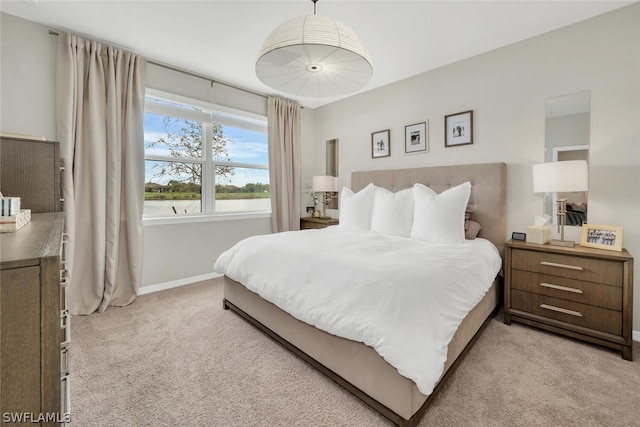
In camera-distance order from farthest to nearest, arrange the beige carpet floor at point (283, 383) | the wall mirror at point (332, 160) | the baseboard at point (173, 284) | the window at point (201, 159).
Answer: the wall mirror at point (332, 160), the window at point (201, 159), the baseboard at point (173, 284), the beige carpet floor at point (283, 383)

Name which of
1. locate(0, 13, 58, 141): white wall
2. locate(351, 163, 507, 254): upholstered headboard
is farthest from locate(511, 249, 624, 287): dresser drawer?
locate(0, 13, 58, 141): white wall

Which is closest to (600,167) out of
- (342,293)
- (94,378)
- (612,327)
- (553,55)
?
(553,55)

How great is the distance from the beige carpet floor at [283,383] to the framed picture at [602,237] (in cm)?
79

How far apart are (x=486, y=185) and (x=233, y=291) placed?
2.74 m

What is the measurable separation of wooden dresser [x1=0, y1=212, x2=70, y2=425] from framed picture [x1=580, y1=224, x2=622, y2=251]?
3.23m

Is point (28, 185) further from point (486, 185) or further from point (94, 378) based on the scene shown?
point (486, 185)

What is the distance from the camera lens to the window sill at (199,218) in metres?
3.29

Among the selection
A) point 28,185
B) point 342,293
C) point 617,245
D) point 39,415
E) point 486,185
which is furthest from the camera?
point 486,185

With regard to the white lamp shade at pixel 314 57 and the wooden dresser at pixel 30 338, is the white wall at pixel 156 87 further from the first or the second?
the wooden dresser at pixel 30 338

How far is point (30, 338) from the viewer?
1.88 feet

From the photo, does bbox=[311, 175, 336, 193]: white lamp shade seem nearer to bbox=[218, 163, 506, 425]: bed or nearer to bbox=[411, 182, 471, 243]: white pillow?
bbox=[218, 163, 506, 425]: bed

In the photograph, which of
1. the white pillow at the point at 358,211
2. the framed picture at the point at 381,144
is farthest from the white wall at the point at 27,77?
the framed picture at the point at 381,144

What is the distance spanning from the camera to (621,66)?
2.29 m

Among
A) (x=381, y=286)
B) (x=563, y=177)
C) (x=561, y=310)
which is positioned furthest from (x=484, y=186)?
(x=381, y=286)
